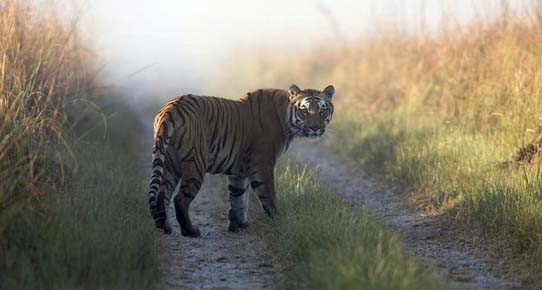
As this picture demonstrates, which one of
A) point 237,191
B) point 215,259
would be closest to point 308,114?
point 237,191

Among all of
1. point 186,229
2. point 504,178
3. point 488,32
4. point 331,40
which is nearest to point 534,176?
point 504,178

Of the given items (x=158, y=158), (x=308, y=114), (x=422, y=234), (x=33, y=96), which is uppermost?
(x=33, y=96)

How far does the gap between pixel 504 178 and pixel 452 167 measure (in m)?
1.47

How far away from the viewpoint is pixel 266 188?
8141 millimetres

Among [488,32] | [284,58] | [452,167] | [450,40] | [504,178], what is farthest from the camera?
[284,58]

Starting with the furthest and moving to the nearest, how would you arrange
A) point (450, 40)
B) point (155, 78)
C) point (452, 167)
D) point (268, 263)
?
point (155, 78) < point (450, 40) < point (452, 167) < point (268, 263)

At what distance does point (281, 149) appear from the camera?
27.7ft

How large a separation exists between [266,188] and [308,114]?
2.47ft

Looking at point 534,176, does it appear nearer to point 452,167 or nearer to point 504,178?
point 504,178

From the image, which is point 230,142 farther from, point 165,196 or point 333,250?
point 333,250

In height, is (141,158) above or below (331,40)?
below

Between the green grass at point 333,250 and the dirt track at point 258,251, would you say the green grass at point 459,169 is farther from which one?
the green grass at point 333,250

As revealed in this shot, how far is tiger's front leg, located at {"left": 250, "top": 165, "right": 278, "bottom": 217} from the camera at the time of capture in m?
8.14

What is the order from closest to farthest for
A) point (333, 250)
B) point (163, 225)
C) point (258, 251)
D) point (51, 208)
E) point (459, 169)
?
point (333, 250) → point (51, 208) → point (258, 251) → point (163, 225) → point (459, 169)
